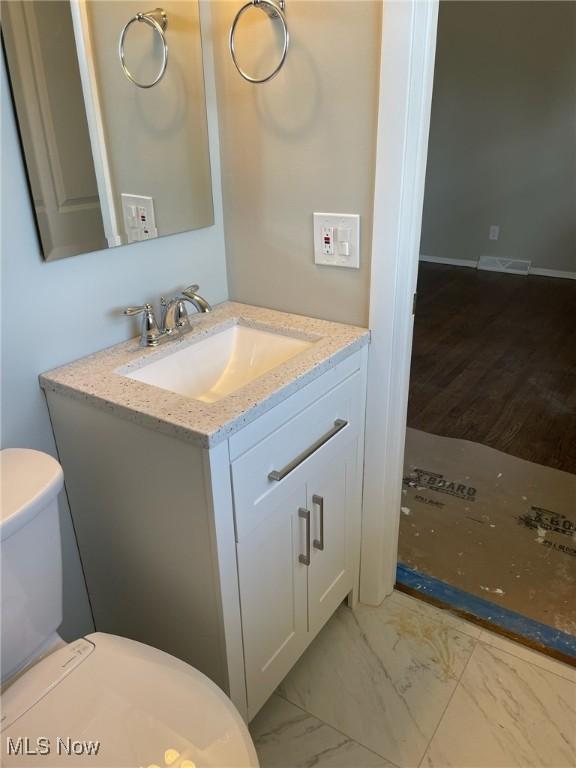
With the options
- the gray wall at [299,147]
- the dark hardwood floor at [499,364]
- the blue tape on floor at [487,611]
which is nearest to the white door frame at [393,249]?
the gray wall at [299,147]

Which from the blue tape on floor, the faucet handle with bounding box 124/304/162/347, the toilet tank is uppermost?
the faucet handle with bounding box 124/304/162/347

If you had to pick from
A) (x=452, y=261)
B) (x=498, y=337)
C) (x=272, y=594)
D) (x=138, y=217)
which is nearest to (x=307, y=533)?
(x=272, y=594)

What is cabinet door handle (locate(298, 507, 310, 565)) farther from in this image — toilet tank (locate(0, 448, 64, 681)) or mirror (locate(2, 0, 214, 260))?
mirror (locate(2, 0, 214, 260))

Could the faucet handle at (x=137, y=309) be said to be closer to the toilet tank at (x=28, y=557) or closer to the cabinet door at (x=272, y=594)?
the toilet tank at (x=28, y=557)

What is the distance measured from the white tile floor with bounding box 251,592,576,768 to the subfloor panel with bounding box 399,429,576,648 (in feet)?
0.60

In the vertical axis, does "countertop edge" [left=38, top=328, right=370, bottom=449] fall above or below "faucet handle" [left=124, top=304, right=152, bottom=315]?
below

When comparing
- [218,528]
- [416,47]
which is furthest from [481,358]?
[218,528]

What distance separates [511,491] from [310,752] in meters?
1.31

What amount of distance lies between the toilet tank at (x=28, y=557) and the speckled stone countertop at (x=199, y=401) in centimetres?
17

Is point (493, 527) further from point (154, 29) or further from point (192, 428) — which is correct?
point (154, 29)

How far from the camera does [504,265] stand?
207 inches

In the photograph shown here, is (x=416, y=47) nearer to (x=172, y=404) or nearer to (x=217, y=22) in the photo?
(x=217, y=22)

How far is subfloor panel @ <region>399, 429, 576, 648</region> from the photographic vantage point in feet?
6.08

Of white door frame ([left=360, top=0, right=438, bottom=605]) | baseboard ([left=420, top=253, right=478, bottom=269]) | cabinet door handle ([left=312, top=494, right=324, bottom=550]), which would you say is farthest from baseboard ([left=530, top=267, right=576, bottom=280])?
cabinet door handle ([left=312, top=494, right=324, bottom=550])
